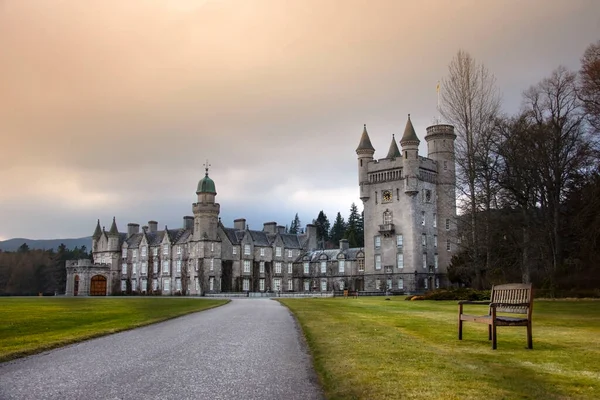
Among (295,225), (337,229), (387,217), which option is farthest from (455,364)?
(295,225)

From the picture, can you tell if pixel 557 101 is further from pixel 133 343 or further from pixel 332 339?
pixel 133 343

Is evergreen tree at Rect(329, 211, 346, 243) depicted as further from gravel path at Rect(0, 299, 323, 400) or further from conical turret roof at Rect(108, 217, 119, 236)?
gravel path at Rect(0, 299, 323, 400)

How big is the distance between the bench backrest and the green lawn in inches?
31.9

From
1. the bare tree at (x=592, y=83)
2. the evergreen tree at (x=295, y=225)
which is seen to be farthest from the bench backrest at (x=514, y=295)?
the evergreen tree at (x=295, y=225)

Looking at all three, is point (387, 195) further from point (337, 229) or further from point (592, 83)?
point (337, 229)

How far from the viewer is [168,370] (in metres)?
10.8

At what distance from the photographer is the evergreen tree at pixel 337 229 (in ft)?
483

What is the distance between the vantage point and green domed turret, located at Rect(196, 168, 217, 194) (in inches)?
3364

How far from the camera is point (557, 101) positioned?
43969 millimetres

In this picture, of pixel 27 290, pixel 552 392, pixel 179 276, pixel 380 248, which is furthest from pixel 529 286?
pixel 27 290

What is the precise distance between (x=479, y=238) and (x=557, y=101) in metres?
11.8

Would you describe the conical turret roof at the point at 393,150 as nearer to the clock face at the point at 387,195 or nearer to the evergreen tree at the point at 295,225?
the clock face at the point at 387,195

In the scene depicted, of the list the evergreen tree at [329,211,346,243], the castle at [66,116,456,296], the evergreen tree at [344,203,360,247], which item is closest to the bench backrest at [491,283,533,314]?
the castle at [66,116,456,296]

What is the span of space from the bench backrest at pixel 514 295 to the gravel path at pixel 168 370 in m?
4.78
